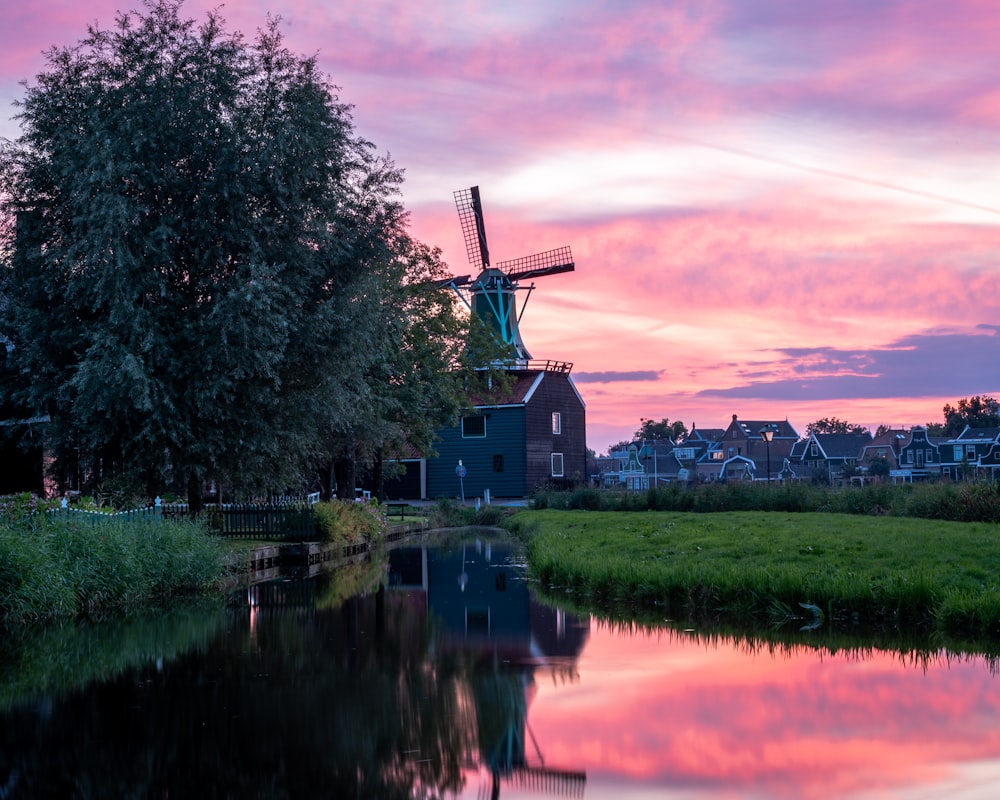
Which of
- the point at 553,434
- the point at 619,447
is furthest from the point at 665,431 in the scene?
the point at 553,434

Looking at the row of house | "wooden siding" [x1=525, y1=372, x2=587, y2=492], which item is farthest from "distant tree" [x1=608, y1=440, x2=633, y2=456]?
"wooden siding" [x1=525, y1=372, x2=587, y2=492]

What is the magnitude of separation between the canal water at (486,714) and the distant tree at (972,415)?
131 metres

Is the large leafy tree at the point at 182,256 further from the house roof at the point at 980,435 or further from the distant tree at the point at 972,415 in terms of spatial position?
the distant tree at the point at 972,415

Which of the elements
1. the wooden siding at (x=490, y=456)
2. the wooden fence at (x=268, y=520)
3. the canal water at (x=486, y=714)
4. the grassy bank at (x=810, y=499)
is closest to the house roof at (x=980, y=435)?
the wooden siding at (x=490, y=456)

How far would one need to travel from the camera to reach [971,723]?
30.9 feet

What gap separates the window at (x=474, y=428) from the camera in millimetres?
61500

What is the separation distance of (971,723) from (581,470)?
5692cm

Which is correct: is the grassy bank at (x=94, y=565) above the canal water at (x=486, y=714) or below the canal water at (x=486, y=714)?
above

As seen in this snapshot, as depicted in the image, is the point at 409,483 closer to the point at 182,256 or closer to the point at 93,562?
the point at 182,256

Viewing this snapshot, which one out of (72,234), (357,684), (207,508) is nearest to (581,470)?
(207,508)

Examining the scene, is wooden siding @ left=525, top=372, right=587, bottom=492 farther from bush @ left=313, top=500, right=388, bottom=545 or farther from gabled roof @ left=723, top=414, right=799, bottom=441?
gabled roof @ left=723, top=414, right=799, bottom=441

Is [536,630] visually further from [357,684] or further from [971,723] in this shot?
[971,723]

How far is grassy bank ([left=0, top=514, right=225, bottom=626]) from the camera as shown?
16.3 m

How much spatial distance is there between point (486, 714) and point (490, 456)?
2014 inches
